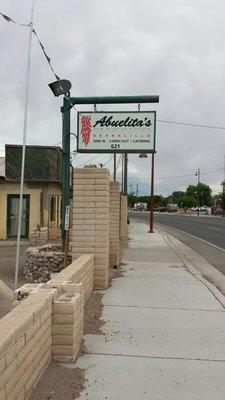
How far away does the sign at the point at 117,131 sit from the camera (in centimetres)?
1305

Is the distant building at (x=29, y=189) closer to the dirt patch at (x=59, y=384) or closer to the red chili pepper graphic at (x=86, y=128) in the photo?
the red chili pepper graphic at (x=86, y=128)

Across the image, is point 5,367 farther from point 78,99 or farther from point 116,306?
point 78,99

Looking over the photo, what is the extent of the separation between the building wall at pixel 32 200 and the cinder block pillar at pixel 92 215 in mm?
12234

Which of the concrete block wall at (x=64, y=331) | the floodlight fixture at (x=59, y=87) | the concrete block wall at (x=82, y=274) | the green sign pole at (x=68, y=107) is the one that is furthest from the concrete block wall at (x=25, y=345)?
the green sign pole at (x=68, y=107)

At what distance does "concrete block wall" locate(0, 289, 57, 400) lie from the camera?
141 inches

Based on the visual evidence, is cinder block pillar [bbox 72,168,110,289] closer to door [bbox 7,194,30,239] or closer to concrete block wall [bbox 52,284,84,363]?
concrete block wall [bbox 52,284,84,363]

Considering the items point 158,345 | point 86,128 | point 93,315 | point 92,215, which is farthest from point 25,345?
point 86,128

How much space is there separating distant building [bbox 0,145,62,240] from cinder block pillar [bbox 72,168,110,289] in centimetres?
1181

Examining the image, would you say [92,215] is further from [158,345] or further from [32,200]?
[32,200]

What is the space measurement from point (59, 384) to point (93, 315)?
9.37ft

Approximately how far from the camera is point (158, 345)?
6.14m

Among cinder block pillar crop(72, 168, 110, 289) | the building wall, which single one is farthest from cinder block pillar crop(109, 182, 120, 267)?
the building wall

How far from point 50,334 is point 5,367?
5.57ft

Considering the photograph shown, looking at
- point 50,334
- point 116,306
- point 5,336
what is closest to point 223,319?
point 116,306
